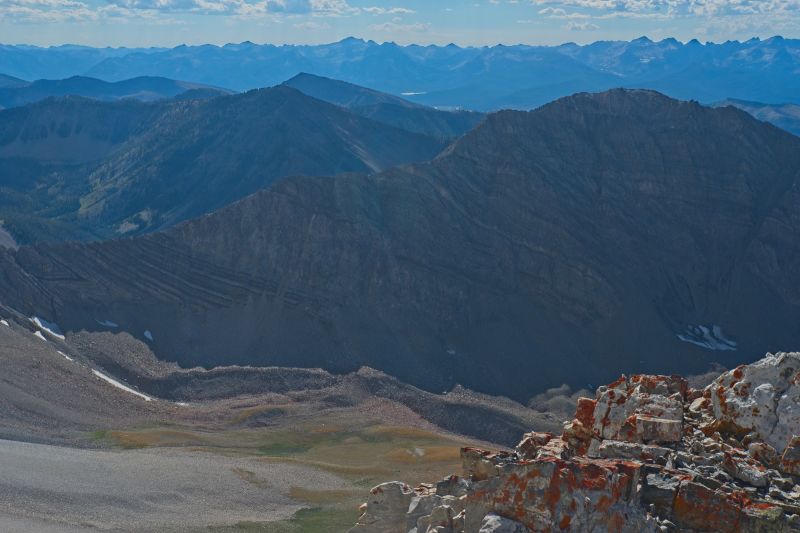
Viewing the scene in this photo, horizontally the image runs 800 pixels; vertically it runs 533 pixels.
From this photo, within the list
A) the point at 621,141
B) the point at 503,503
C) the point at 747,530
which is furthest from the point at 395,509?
the point at 621,141

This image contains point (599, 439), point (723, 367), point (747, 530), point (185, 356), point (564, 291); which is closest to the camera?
point (747, 530)

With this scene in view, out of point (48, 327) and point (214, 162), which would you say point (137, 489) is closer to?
point (48, 327)

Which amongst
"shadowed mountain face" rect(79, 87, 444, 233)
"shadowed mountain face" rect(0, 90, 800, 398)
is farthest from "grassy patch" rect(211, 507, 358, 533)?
"shadowed mountain face" rect(79, 87, 444, 233)

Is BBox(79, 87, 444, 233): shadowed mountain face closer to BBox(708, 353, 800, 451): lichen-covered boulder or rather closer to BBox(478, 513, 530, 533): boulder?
BBox(708, 353, 800, 451): lichen-covered boulder

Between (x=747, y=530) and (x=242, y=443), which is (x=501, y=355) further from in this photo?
(x=747, y=530)

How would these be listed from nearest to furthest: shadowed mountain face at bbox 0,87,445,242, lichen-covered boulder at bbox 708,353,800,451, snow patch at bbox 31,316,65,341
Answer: lichen-covered boulder at bbox 708,353,800,451 → snow patch at bbox 31,316,65,341 → shadowed mountain face at bbox 0,87,445,242

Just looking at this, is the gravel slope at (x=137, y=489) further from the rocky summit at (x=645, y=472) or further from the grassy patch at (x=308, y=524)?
the rocky summit at (x=645, y=472)
